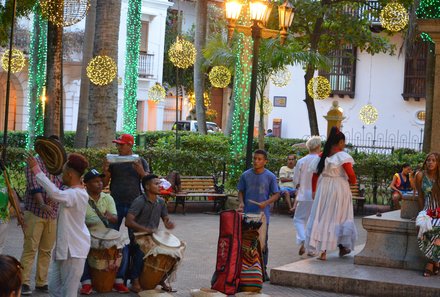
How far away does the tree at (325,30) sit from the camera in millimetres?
29534

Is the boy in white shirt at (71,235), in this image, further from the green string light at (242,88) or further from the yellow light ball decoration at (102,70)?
the green string light at (242,88)

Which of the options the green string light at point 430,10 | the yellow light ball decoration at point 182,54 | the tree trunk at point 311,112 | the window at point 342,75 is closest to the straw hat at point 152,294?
the green string light at point 430,10

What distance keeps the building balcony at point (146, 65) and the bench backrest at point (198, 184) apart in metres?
29.9

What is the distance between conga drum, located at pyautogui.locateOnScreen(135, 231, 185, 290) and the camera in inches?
418

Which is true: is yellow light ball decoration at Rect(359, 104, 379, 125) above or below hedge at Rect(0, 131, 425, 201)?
above

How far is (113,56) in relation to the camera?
845 inches

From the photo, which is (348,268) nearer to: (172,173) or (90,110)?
(172,173)

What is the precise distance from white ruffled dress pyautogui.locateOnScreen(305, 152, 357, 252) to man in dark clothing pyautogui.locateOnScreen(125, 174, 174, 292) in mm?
2641

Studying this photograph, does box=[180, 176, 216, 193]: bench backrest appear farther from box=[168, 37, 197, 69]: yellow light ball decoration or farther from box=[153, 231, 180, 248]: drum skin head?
box=[168, 37, 197, 69]: yellow light ball decoration

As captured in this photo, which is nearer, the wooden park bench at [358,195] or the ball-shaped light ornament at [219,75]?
the wooden park bench at [358,195]

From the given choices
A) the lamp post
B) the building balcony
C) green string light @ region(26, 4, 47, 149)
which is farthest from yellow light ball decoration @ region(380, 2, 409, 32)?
the building balcony

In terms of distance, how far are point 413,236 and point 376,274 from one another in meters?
0.88

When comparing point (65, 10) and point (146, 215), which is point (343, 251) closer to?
point (146, 215)

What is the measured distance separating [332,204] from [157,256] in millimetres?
3076
